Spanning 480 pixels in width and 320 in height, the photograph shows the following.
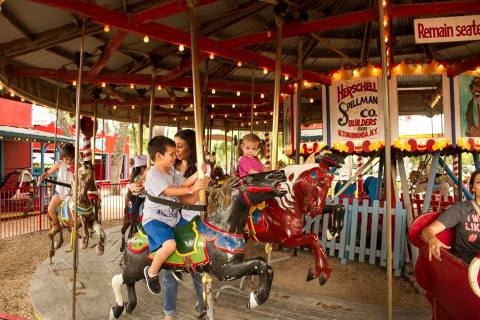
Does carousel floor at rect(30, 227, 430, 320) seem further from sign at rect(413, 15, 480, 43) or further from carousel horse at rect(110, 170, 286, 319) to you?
sign at rect(413, 15, 480, 43)

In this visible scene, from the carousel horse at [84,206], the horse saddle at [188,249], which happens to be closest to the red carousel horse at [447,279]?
the horse saddle at [188,249]

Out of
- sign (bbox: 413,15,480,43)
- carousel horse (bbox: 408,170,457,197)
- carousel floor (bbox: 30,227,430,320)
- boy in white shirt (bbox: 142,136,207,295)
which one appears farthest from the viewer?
carousel horse (bbox: 408,170,457,197)

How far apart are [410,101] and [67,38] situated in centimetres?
620

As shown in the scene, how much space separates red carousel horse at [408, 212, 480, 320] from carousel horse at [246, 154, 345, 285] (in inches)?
39.6

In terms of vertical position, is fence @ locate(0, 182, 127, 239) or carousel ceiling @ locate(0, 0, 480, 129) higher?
carousel ceiling @ locate(0, 0, 480, 129)

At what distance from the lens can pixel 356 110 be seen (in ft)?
22.2

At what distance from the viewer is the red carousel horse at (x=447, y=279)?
2.04m

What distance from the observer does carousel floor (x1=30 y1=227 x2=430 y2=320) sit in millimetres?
3785

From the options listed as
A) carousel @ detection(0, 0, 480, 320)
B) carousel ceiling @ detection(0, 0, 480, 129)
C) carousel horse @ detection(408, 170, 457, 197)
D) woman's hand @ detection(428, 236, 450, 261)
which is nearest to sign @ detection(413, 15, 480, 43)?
carousel @ detection(0, 0, 480, 320)

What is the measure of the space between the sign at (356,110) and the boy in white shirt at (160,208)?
435 centimetres

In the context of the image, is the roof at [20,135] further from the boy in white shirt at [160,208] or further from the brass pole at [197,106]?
the boy in white shirt at [160,208]

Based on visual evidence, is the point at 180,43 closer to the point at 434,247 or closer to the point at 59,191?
the point at 59,191

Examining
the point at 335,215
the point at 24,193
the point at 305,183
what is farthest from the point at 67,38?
the point at 24,193

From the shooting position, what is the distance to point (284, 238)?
411cm
